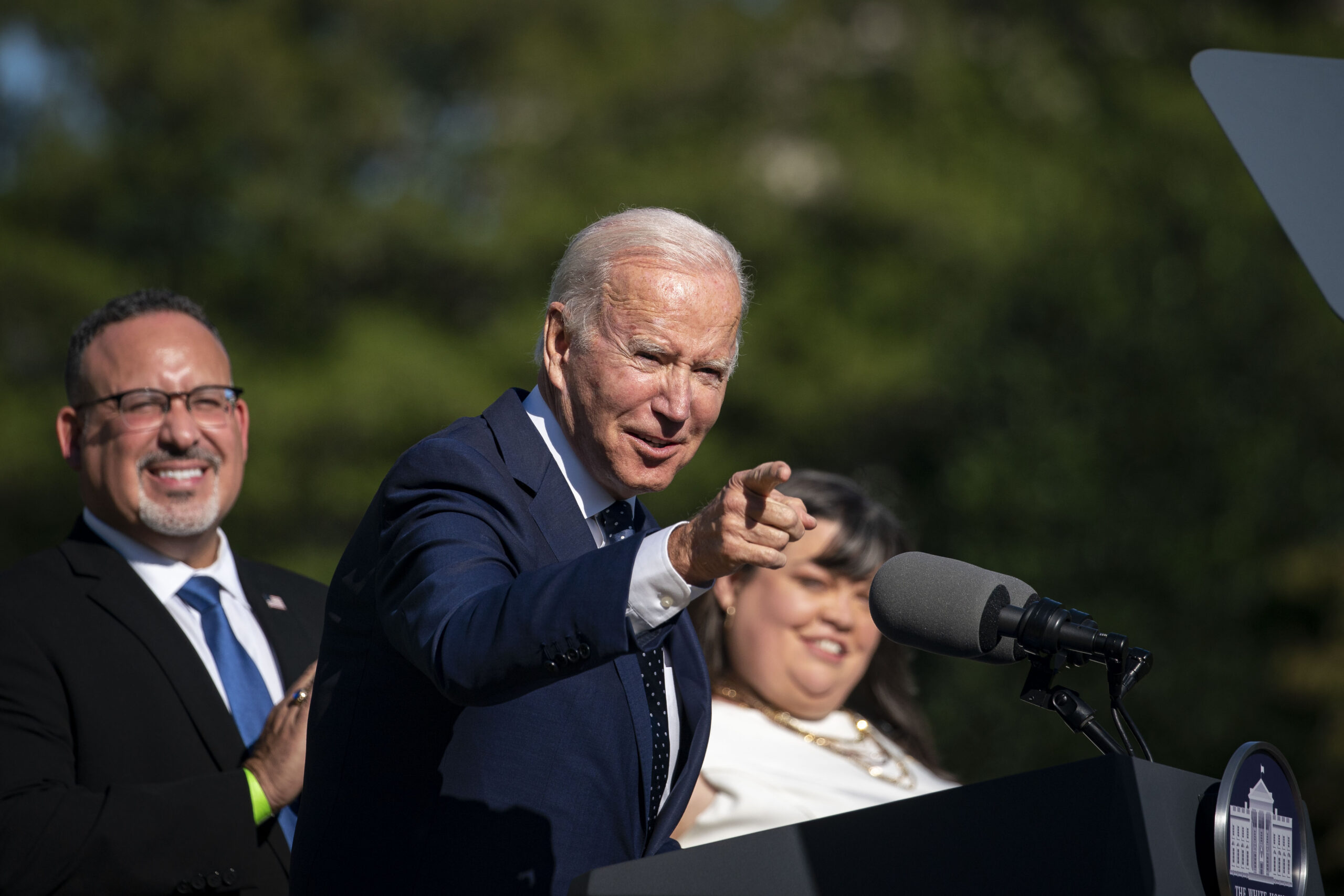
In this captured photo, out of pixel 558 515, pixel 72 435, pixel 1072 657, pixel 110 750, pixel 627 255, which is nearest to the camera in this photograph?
pixel 1072 657

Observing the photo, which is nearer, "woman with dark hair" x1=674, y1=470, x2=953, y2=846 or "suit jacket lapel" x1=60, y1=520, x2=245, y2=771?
"suit jacket lapel" x1=60, y1=520, x2=245, y2=771

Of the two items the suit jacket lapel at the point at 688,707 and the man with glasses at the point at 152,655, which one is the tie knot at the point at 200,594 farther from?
the suit jacket lapel at the point at 688,707

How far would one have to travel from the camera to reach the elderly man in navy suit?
1.86m

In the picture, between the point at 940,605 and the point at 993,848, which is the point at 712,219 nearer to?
the point at 940,605

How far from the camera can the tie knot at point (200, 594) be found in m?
3.65

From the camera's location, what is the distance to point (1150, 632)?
27.3 feet

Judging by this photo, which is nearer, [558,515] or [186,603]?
[558,515]

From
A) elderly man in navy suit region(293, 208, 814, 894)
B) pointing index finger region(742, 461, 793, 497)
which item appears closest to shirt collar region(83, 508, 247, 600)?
elderly man in navy suit region(293, 208, 814, 894)

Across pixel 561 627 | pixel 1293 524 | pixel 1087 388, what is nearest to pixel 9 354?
pixel 1087 388

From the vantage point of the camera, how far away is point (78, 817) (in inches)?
118

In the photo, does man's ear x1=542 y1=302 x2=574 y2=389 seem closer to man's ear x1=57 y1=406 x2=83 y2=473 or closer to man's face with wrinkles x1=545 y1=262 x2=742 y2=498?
man's face with wrinkles x1=545 y1=262 x2=742 y2=498

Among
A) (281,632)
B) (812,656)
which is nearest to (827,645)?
(812,656)

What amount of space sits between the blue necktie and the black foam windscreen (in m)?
1.85

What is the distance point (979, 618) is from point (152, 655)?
6.88ft
